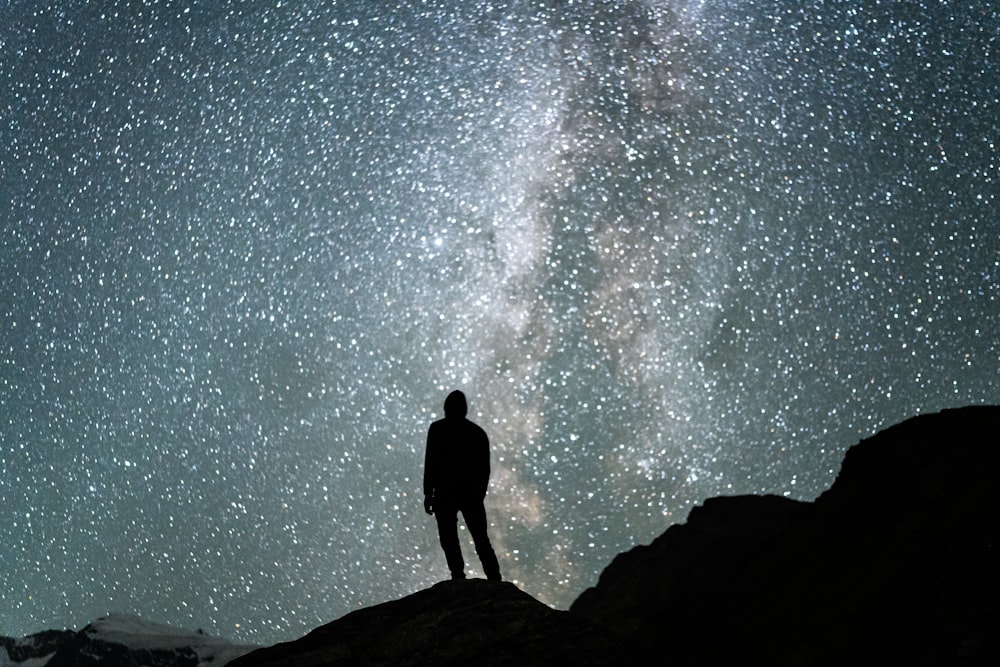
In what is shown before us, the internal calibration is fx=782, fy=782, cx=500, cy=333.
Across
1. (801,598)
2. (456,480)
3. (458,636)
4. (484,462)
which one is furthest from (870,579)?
(458,636)

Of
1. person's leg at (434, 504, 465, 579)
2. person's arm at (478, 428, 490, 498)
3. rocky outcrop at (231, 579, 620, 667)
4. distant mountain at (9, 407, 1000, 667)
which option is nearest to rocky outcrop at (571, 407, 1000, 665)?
distant mountain at (9, 407, 1000, 667)

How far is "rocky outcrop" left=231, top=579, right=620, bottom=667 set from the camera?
649 centimetres

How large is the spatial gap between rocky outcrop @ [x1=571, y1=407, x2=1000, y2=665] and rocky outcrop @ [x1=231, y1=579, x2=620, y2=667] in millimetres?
8063

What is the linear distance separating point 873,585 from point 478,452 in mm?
16973

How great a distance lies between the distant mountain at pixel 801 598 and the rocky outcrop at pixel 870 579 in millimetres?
55

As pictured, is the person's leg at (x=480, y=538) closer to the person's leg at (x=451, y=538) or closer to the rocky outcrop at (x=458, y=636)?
the person's leg at (x=451, y=538)

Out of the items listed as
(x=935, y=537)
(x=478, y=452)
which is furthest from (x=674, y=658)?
(x=478, y=452)

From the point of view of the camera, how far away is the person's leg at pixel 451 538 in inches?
324

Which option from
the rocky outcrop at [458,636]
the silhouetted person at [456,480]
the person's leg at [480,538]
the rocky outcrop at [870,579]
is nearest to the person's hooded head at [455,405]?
the silhouetted person at [456,480]

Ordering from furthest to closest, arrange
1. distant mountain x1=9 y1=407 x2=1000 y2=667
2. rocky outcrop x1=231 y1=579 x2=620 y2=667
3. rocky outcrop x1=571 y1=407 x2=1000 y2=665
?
rocky outcrop x1=571 y1=407 x2=1000 y2=665 < distant mountain x1=9 y1=407 x2=1000 y2=667 < rocky outcrop x1=231 y1=579 x2=620 y2=667

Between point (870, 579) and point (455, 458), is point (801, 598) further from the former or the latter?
point (455, 458)

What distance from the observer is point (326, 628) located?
7.66 metres

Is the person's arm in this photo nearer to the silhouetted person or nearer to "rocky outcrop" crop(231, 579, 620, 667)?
the silhouetted person

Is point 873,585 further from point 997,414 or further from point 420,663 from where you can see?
point 420,663
